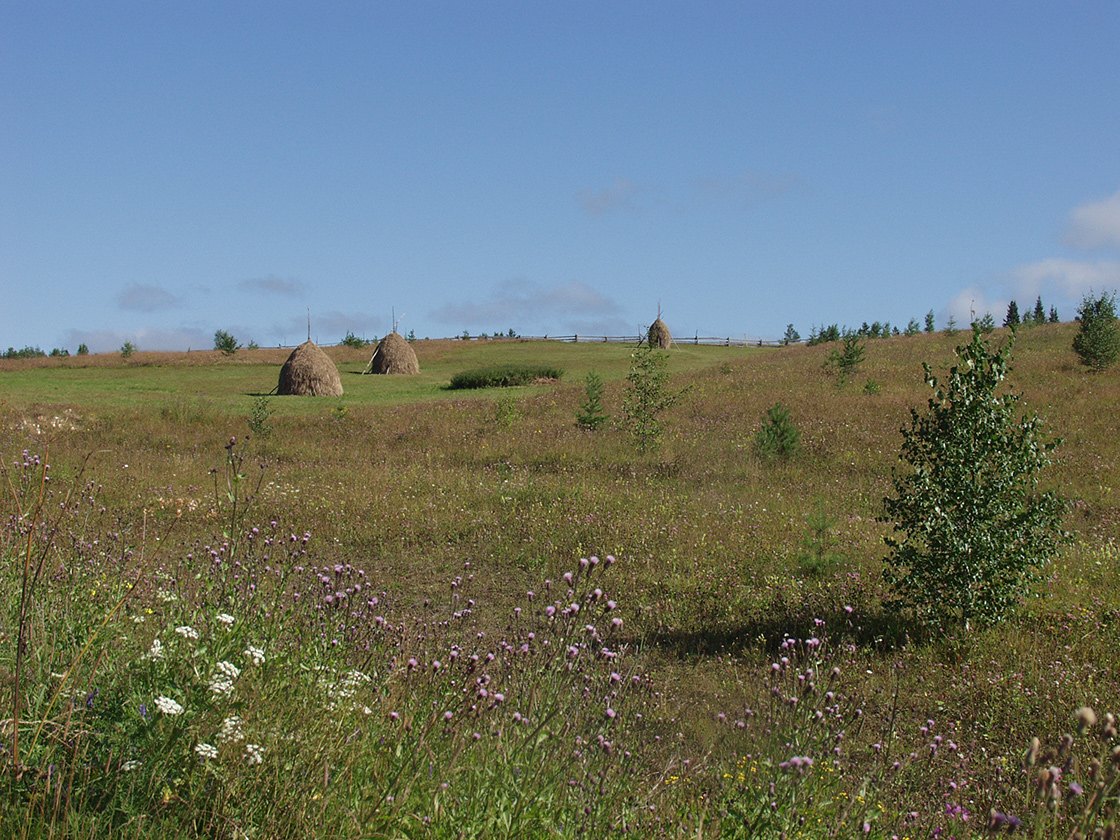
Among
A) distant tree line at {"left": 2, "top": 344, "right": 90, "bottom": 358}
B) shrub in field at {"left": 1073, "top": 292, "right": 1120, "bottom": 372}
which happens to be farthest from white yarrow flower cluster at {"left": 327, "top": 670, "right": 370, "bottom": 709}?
distant tree line at {"left": 2, "top": 344, "right": 90, "bottom": 358}

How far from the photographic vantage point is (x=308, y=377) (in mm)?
34500

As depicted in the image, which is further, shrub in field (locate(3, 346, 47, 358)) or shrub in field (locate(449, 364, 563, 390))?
shrub in field (locate(3, 346, 47, 358))

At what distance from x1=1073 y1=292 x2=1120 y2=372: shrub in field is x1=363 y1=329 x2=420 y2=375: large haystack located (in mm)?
32100

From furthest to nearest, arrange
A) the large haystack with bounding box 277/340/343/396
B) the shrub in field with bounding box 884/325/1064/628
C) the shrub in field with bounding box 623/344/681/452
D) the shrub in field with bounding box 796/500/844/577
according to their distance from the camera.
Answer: the large haystack with bounding box 277/340/343/396 < the shrub in field with bounding box 623/344/681/452 < the shrub in field with bounding box 796/500/844/577 < the shrub in field with bounding box 884/325/1064/628

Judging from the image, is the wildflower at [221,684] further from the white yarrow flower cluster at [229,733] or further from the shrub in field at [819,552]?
the shrub in field at [819,552]

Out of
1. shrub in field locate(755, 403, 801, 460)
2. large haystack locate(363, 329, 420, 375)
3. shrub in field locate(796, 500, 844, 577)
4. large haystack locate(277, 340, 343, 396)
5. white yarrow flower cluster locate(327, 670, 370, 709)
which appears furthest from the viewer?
large haystack locate(363, 329, 420, 375)

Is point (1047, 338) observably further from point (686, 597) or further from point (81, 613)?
point (81, 613)

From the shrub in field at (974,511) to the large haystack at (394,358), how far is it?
38.0m

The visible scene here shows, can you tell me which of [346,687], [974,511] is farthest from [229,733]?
[974,511]

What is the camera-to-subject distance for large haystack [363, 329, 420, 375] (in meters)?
43.9

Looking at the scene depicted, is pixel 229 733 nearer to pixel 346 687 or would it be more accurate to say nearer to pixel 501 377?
pixel 346 687

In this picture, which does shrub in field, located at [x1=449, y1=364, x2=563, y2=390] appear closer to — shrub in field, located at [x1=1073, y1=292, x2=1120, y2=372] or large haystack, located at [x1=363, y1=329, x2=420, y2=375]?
large haystack, located at [x1=363, y1=329, x2=420, y2=375]

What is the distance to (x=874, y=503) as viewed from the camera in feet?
43.5

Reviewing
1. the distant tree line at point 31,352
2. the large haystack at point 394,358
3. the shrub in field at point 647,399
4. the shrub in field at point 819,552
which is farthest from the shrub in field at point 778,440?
the distant tree line at point 31,352
